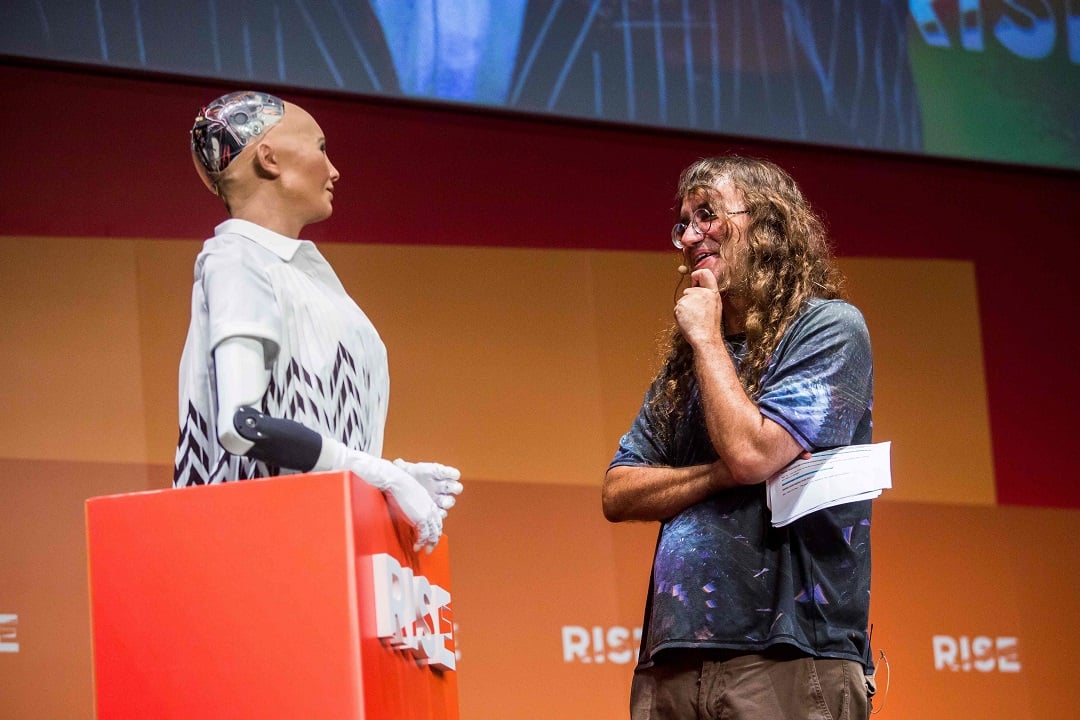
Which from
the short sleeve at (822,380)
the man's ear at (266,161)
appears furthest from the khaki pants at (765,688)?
the man's ear at (266,161)

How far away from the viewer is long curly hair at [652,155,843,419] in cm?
191

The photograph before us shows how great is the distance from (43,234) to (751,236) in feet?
6.63

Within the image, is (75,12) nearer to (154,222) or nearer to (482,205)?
(154,222)

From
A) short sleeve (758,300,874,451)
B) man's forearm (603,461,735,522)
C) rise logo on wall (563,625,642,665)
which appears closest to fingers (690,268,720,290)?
short sleeve (758,300,874,451)

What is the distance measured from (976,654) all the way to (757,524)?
2542mm

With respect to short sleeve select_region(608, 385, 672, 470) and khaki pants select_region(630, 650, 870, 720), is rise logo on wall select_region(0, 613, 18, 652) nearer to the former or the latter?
short sleeve select_region(608, 385, 672, 470)

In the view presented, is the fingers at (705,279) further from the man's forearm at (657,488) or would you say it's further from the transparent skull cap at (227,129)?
the transparent skull cap at (227,129)

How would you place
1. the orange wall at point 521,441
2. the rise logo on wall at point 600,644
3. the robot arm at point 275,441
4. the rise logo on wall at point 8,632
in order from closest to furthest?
the robot arm at point 275,441 < the rise logo on wall at point 8,632 < the orange wall at point 521,441 < the rise logo on wall at point 600,644

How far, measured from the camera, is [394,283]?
→ 3.59 metres

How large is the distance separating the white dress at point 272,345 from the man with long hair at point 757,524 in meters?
0.45

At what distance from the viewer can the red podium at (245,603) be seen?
1461 mm

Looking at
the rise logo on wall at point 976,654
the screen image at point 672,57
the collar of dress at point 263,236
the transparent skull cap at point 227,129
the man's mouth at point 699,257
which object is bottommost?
the rise logo on wall at point 976,654

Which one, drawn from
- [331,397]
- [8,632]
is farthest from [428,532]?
[8,632]

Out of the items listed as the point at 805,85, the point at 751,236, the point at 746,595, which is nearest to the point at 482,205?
the point at 805,85
